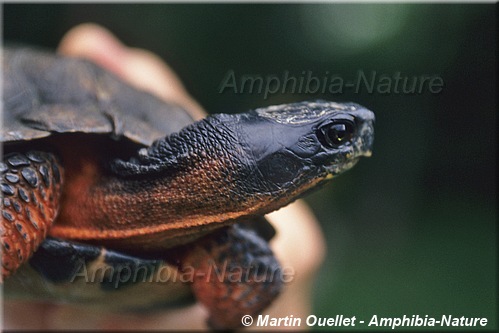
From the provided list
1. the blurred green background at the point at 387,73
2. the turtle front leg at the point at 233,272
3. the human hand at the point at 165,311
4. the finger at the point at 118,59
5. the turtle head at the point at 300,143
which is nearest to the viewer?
the turtle head at the point at 300,143

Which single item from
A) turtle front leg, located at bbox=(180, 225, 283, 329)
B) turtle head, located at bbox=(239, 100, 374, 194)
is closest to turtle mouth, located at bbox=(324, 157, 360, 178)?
turtle head, located at bbox=(239, 100, 374, 194)

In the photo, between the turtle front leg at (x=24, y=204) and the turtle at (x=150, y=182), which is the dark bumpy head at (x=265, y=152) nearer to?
the turtle at (x=150, y=182)

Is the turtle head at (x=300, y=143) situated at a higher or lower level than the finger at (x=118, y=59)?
higher

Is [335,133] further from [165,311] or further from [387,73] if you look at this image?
[387,73]

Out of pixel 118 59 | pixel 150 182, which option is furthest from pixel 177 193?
pixel 118 59

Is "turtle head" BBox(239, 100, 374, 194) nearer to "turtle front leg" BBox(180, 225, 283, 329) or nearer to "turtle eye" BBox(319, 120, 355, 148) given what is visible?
"turtle eye" BBox(319, 120, 355, 148)

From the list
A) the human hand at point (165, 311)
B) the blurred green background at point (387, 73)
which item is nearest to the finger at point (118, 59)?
the human hand at point (165, 311)

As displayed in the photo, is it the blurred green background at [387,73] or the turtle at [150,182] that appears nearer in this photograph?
the turtle at [150,182]

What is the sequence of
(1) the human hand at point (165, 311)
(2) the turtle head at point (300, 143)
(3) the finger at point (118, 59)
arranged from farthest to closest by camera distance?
1. (3) the finger at point (118, 59)
2. (1) the human hand at point (165, 311)
3. (2) the turtle head at point (300, 143)

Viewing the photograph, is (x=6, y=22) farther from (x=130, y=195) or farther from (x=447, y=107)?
(x=447, y=107)
